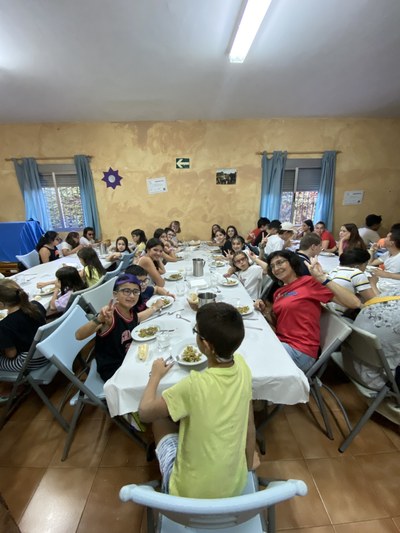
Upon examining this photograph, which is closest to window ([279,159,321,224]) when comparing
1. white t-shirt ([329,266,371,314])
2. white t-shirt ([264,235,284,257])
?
white t-shirt ([264,235,284,257])

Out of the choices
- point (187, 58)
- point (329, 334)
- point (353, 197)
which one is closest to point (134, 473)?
point (329, 334)

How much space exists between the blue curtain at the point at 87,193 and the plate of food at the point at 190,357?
16.5 ft

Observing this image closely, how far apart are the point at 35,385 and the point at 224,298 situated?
157 cm

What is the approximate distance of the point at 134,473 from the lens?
1529mm

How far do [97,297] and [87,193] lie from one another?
13.4 feet

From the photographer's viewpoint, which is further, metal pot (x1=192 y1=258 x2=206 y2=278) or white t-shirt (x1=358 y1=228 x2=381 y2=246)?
white t-shirt (x1=358 y1=228 x2=381 y2=246)

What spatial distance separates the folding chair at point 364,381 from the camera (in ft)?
4.63

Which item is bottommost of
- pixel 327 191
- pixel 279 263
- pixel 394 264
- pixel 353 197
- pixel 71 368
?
pixel 71 368

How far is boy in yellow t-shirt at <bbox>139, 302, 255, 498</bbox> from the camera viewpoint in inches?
32.7

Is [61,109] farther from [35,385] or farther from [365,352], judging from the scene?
[365,352]

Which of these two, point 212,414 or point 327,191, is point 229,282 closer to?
point 212,414

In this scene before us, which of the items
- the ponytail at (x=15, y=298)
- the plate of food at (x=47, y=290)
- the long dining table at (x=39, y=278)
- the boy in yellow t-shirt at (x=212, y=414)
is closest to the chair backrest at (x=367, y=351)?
the boy in yellow t-shirt at (x=212, y=414)

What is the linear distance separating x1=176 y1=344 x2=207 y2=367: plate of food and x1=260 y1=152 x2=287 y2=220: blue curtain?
193 inches

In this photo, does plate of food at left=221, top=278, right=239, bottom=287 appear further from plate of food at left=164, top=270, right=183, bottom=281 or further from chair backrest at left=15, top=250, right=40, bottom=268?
chair backrest at left=15, top=250, right=40, bottom=268
